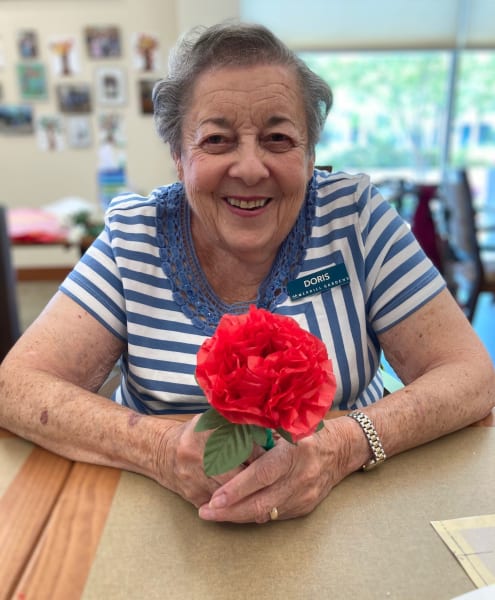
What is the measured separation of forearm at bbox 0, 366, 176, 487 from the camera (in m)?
0.85

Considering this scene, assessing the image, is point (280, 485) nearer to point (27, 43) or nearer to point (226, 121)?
point (226, 121)

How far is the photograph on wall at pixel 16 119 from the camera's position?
3.98m

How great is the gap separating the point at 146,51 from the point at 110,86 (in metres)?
0.39

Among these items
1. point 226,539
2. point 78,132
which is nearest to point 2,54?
point 78,132

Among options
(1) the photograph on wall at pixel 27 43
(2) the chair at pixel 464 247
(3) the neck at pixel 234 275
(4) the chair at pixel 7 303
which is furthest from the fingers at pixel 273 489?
(1) the photograph on wall at pixel 27 43

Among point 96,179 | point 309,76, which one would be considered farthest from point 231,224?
point 96,179

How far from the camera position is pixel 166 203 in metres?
1.21

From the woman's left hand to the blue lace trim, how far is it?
0.40m

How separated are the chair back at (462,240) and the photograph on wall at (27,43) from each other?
10.5 ft

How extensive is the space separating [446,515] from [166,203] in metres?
0.87

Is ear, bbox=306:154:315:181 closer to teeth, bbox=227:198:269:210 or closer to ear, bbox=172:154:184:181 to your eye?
teeth, bbox=227:198:269:210

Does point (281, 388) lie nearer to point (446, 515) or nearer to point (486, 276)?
point (446, 515)

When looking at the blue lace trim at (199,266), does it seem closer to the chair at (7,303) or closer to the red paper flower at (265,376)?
the red paper flower at (265,376)

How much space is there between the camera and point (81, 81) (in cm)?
393
